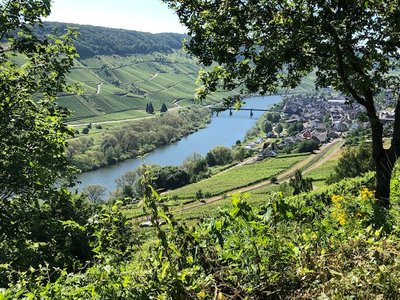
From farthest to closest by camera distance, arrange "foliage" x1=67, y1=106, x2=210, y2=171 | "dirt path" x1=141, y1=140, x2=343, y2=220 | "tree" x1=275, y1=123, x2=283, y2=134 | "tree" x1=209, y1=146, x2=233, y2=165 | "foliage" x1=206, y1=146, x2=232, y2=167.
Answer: "tree" x1=275, y1=123, x2=283, y2=134, "tree" x1=209, y1=146, x2=233, y2=165, "foliage" x1=67, y1=106, x2=210, y2=171, "foliage" x1=206, y1=146, x2=232, y2=167, "dirt path" x1=141, y1=140, x2=343, y2=220

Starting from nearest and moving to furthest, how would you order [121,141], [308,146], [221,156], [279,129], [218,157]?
[308,146] < [218,157] < [221,156] < [121,141] < [279,129]

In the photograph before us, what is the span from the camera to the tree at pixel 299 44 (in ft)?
26.2

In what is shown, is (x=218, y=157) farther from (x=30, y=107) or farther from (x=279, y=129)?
(x=30, y=107)

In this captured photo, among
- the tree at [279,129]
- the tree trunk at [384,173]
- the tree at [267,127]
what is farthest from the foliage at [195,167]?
the tree trunk at [384,173]

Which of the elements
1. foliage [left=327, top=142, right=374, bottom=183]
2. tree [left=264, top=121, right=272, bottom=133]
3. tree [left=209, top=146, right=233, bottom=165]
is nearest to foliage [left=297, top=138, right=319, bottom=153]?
tree [left=209, top=146, right=233, bottom=165]

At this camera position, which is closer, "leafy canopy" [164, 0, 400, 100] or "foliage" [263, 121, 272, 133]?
"leafy canopy" [164, 0, 400, 100]

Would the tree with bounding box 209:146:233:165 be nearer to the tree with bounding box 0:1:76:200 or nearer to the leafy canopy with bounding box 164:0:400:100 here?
the tree with bounding box 0:1:76:200

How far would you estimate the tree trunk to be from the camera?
26.9 ft

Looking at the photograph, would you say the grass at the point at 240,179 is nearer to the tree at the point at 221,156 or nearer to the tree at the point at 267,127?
the tree at the point at 221,156

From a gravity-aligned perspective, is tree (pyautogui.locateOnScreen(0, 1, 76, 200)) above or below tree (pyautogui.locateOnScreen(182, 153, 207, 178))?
above

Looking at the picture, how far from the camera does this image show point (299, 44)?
26.3 ft

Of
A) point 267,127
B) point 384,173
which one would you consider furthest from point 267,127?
point 384,173

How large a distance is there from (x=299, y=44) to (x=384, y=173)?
11.7 feet

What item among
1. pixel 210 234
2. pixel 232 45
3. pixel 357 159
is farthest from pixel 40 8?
pixel 357 159
